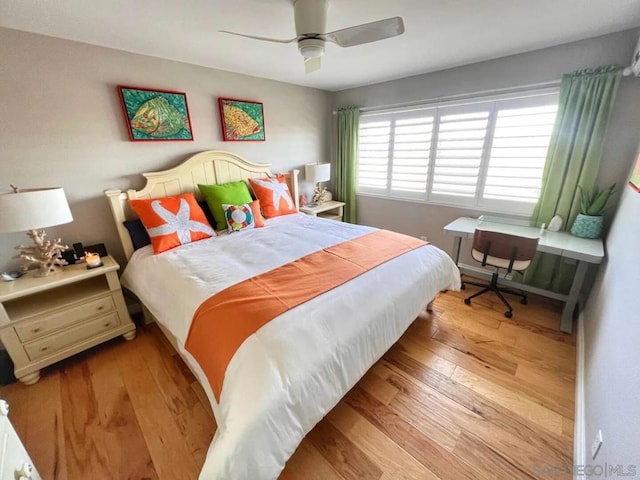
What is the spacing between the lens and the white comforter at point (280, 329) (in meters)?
0.94

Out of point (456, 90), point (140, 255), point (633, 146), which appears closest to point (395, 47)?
point (456, 90)

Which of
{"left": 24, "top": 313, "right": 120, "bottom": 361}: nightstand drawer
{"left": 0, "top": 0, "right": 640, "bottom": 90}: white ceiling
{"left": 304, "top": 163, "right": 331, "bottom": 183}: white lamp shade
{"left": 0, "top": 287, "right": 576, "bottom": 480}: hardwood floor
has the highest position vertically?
{"left": 0, "top": 0, "right": 640, "bottom": 90}: white ceiling

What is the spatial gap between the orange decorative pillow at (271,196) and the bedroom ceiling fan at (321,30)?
147 centimetres

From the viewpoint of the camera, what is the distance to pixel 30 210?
4.99 feet

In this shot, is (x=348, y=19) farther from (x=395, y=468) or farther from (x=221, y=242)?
(x=395, y=468)

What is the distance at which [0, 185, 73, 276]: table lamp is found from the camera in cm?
147

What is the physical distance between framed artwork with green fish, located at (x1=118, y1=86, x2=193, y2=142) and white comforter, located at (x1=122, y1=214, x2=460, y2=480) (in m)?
1.06

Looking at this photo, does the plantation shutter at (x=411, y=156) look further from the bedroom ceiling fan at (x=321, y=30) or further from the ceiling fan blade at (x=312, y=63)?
the bedroom ceiling fan at (x=321, y=30)

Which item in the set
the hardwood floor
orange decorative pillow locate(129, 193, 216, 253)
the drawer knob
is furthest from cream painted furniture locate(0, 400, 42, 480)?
orange decorative pillow locate(129, 193, 216, 253)

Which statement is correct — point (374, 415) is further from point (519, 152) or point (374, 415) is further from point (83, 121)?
point (83, 121)

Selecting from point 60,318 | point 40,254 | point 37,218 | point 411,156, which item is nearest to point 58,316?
point 60,318

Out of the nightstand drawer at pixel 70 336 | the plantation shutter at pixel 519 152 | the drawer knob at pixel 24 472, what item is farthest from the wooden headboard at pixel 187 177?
the plantation shutter at pixel 519 152

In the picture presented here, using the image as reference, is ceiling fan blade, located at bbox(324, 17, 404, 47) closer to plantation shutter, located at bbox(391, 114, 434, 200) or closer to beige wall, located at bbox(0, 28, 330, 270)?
beige wall, located at bbox(0, 28, 330, 270)

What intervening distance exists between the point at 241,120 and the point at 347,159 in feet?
5.19
